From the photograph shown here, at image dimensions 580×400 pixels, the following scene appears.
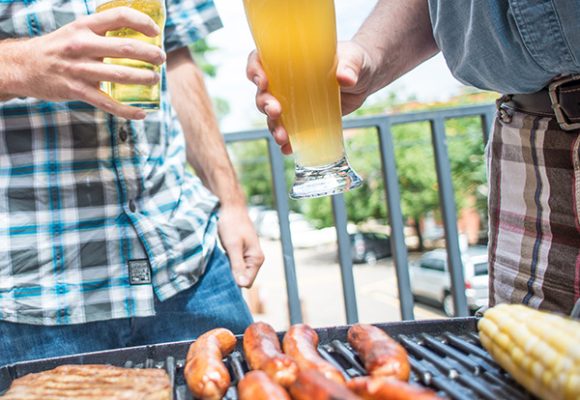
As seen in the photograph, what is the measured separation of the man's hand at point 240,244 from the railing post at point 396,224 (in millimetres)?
1094

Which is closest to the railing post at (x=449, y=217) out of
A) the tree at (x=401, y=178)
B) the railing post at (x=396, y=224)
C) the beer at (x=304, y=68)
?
the railing post at (x=396, y=224)

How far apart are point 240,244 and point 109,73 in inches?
31.3

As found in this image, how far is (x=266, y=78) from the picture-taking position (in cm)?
122

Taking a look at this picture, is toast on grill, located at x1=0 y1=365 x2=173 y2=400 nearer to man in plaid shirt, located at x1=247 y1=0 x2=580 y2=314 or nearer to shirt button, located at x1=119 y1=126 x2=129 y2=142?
man in plaid shirt, located at x1=247 y1=0 x2=580 y2=314

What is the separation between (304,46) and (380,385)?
26.2 inches

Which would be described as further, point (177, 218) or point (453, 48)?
point (177, 218)

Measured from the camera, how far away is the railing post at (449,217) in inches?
114

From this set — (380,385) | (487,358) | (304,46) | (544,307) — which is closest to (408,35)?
(304,46)

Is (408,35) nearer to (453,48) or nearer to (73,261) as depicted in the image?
(453,48)

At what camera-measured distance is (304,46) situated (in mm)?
1142

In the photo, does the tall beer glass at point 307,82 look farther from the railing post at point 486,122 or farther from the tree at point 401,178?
the tree at point 401,178

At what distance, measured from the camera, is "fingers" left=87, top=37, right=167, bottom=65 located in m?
1.22

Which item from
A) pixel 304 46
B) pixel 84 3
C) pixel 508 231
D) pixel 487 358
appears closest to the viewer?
pixel 487 358

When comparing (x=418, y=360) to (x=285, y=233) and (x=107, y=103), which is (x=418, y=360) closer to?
(x=107, y=103)
